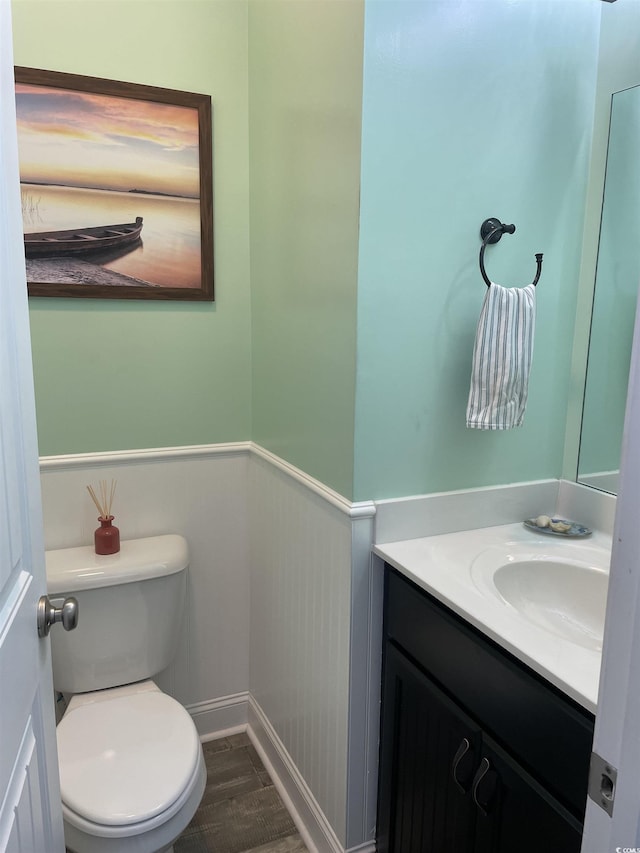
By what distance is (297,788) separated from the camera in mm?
1838

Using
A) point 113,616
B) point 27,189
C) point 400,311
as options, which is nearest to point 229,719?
point 113,616

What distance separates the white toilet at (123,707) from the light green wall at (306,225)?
554 mm

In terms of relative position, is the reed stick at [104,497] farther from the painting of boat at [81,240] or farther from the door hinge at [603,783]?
the door hinge at [603,783]

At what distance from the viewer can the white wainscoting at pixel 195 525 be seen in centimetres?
186

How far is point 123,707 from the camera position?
167 centimetres

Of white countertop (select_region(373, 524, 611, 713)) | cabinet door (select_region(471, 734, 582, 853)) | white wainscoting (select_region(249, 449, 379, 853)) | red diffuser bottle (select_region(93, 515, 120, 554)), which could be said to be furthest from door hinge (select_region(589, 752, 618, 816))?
red diffuser bottle (select_region(93, 515, 120, 554))

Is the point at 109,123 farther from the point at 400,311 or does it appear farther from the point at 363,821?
the point at 363,821

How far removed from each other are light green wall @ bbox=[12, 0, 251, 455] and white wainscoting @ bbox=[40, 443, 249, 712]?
64 millimetres

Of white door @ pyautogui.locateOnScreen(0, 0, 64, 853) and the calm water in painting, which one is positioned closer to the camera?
white door @ pyautogui.locateOnScreen(0, 0, 64, 853)

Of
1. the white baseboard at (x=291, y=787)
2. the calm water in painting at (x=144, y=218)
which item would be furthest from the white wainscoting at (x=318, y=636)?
the calm water in painting at (x=144, y=218)

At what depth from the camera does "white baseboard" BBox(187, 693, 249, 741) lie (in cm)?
216

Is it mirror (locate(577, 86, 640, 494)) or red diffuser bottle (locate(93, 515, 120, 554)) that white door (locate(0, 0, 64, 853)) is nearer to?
red diffuser bottle (locate(93, 515, 120, 554))

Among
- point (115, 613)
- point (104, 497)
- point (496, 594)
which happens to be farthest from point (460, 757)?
point (104, 497)

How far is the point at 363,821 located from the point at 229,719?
0.75m
